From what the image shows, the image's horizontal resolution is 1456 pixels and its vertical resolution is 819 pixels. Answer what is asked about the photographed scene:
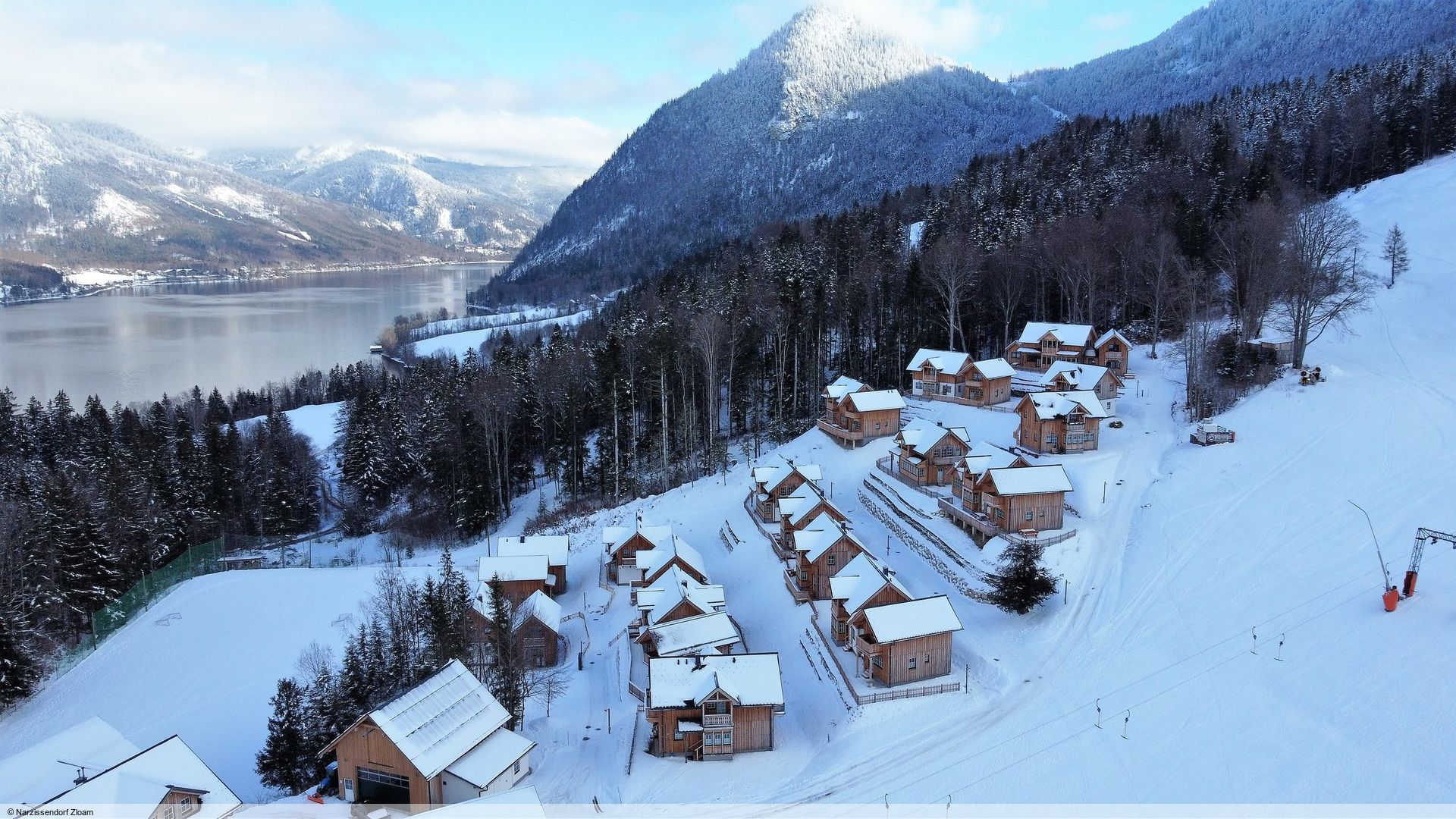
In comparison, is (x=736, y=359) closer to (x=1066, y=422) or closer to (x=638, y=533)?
(x=638, y=533)

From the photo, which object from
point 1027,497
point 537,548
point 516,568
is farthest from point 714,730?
point 537,548

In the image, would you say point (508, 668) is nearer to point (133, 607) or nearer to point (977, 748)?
point (977, 748)

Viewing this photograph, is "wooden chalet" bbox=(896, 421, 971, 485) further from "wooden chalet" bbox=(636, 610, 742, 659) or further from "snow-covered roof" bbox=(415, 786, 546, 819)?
"snow-covered roof" bbox=(415, 786, 546, 819)

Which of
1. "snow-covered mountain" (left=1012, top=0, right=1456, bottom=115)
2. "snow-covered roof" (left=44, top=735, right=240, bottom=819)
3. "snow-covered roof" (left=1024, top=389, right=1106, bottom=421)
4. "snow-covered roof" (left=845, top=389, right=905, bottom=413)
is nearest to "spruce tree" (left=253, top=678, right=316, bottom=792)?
"snow-covered roof" (left=44, top=735, right=240, bottom=819)

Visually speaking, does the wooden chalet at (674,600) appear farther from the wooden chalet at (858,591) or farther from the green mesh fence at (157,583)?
the green mesh fence at (157,583)

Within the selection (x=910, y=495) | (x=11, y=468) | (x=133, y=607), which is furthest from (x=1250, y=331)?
(x=11, y=468)
